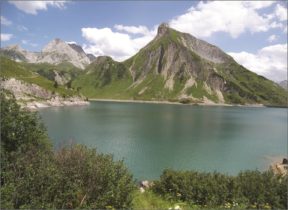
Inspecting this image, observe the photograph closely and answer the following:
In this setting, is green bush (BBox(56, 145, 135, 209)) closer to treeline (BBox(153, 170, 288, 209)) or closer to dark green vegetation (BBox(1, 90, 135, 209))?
dark green vegetation (BBox(1, 90, 135, 209))

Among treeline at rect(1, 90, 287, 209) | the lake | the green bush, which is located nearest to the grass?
treeline at rect(1, 90, 287, 209)

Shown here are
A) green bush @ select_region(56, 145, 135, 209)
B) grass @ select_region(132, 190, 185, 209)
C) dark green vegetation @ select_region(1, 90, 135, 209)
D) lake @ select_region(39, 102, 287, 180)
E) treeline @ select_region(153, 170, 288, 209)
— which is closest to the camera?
dark green vegetation @ select_region(1, 90, 135, 209)

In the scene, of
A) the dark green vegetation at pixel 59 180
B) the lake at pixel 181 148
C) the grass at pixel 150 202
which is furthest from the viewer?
the lake at pixel 181 148

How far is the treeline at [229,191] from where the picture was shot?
27.1 m

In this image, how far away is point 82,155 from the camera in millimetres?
27859

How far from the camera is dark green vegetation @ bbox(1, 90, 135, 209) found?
71.8ft

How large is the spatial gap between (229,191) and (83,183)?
13.7 m

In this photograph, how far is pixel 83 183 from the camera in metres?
25.0

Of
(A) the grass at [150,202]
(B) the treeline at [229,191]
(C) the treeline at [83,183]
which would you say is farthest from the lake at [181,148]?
(C) the treeline at [83,183]

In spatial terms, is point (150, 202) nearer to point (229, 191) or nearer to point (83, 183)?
point (229, 191)

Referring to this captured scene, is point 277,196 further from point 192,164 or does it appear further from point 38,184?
point 192,164

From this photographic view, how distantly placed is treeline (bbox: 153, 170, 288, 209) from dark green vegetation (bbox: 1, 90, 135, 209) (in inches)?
262

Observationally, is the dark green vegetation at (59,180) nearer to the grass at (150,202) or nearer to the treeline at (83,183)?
the treeline at (83,183)

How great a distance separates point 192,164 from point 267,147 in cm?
4000
